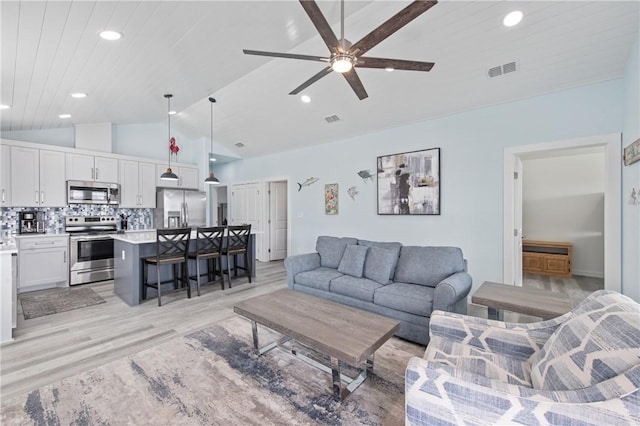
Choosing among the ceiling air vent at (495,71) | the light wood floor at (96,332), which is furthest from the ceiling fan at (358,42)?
the light wood floor at (96,332)

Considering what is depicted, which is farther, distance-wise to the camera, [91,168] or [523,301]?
[91,168]

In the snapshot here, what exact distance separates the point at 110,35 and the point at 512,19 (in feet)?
11.3

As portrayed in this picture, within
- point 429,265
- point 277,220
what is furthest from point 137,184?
point 429,265

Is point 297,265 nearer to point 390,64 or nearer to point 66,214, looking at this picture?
point 390,64

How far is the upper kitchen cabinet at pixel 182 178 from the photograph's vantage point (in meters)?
6.37

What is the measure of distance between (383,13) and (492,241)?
2.97 m

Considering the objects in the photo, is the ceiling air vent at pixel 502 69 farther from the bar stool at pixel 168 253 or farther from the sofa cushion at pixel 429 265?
the bar stool at pixel 168 253

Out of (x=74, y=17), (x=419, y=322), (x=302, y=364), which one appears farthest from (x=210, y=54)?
(x=419, y=322)

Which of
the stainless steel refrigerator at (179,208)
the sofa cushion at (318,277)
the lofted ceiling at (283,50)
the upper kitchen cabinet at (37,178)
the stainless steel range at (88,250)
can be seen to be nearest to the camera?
the lofted ceiling at (283,50)

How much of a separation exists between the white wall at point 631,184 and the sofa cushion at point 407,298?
5.56 feet

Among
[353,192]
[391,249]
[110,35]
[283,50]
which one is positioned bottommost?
[391,249]

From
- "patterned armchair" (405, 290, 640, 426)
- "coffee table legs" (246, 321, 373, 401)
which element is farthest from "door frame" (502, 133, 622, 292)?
"coffee table legs" (246, 321, 373, 401)

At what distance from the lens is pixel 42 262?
4.65m

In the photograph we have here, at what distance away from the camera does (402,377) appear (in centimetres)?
227
